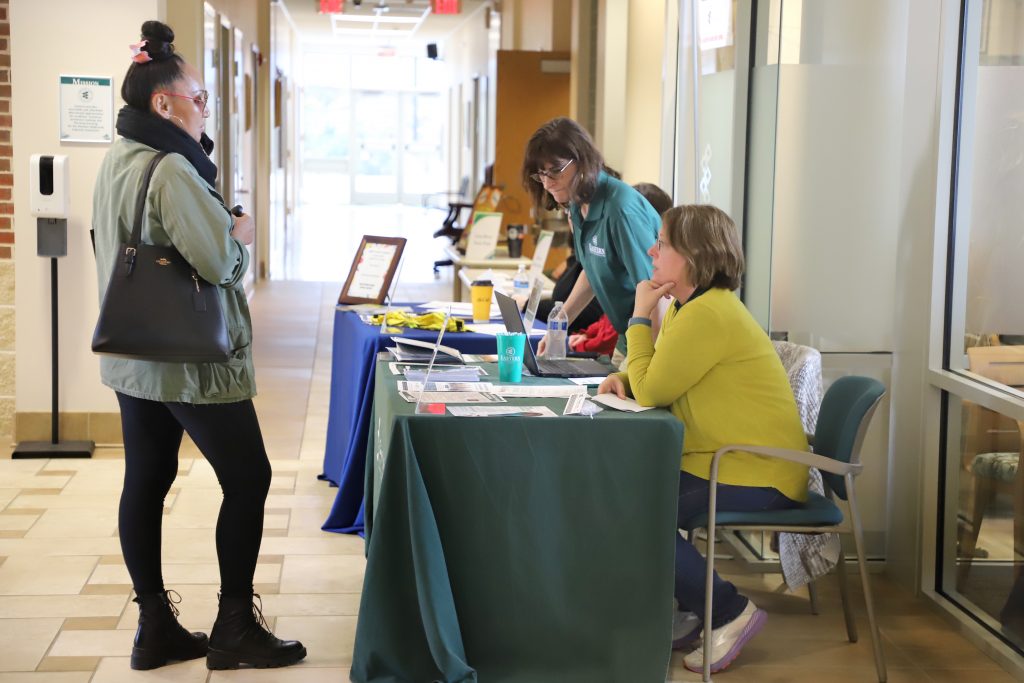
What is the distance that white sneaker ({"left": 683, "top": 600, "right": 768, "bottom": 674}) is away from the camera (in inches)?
126

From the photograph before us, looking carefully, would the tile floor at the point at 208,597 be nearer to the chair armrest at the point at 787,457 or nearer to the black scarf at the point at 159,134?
the chair armrest at the point at 787,457

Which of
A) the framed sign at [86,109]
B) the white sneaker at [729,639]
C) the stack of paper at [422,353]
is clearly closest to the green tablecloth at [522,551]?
the white sneaker at [729,639]

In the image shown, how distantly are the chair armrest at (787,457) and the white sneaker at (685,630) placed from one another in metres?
0.50

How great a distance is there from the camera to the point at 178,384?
2879 mm

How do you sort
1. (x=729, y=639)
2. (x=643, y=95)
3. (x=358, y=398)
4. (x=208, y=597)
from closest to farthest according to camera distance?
(x=729, y=639)
(x=208, y=597)
(x=358, y=398)
(x=643, y=95)

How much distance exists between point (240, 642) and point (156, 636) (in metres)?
0.22

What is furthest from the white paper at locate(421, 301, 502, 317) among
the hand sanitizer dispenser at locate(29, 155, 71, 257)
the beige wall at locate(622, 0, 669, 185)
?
the beige wall at locate(622, 0, 669, 185)

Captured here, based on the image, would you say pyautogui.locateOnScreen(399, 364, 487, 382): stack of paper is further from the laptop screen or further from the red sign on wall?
the red sign on wall

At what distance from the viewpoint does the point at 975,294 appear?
11.9 feet

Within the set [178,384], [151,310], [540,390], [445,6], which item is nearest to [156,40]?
[151,310]

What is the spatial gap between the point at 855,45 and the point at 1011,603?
73.7 inches

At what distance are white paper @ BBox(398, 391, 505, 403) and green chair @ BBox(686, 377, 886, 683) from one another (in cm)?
60

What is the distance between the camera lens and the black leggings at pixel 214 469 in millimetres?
2957

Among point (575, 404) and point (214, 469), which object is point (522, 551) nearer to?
point (575, 404)
